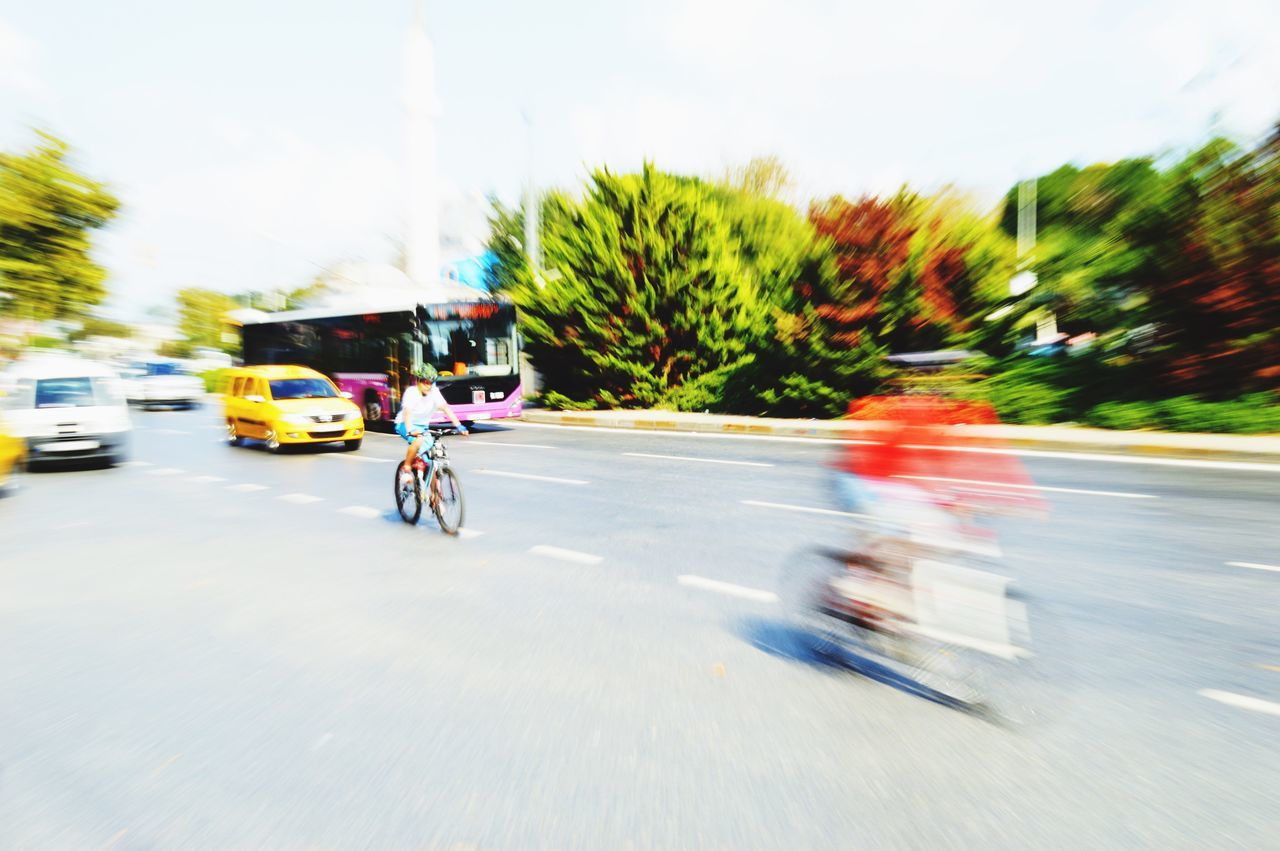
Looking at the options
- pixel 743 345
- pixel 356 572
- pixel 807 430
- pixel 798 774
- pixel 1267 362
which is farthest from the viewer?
Result: pixel 743 345

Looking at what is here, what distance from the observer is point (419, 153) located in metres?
45.2

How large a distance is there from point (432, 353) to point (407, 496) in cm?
1123

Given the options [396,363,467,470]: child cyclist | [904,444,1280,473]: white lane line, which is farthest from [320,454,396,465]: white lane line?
[904,444,1280,473]: white lane line

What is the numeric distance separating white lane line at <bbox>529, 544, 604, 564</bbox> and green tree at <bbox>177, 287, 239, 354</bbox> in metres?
97.5

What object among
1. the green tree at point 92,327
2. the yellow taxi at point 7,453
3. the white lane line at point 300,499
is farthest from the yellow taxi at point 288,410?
the green tree at point 92,327

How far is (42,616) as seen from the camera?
553 cm

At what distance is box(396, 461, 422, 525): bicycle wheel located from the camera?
8.45 meters

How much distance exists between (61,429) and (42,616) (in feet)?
33.5

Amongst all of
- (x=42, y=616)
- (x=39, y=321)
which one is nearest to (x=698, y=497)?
(x=42, y=616)

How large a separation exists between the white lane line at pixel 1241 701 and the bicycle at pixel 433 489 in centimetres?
597

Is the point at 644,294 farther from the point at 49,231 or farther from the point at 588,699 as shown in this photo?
the point at 49,231

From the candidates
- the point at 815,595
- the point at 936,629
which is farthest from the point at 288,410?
the point at 936,629

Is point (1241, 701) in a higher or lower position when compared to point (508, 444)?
lower

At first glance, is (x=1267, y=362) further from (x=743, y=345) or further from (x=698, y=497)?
(x=743, y=345)
